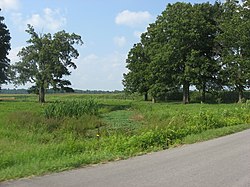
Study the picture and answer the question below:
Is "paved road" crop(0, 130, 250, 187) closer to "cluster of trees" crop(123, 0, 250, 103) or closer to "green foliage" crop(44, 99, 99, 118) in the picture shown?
"green foliage" crop(44, 99, 99, 118)

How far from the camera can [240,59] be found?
5734cm

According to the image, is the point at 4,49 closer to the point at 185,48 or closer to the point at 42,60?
the point at 42,60

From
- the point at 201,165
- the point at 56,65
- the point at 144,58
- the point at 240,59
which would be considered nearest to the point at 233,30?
the point at 240,59

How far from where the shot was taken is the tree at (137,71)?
74875 mm

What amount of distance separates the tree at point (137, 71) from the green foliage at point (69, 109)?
36.5 meters

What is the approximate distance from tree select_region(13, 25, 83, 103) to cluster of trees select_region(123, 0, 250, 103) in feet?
51.5

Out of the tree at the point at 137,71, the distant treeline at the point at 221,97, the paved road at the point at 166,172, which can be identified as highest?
the tree at the point at 137,71

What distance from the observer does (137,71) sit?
251ft

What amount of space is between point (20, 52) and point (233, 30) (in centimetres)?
4129

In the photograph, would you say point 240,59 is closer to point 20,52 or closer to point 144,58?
point 144,58

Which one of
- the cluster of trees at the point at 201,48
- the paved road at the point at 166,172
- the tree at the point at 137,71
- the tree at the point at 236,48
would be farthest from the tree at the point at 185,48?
the paved road at the point at 166,172

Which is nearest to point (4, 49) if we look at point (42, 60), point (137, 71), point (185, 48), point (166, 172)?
point (42, 60)

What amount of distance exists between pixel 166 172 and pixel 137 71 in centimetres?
6795

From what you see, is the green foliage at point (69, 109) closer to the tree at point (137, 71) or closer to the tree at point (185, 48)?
the tree at point (185, 48)
